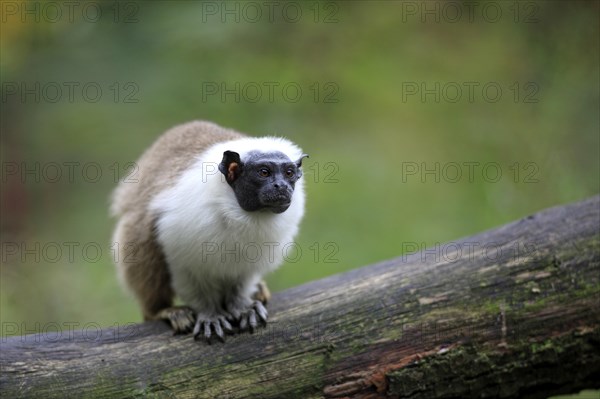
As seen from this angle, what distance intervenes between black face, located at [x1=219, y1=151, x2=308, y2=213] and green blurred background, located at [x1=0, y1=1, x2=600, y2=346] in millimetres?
2820

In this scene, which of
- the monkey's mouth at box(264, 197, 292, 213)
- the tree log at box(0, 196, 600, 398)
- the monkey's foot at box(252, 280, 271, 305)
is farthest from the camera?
the monkey's foot at box(252, 280, 271, 305)

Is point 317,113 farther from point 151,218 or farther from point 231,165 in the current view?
point 231,165

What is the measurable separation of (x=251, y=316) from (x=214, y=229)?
0.67 m

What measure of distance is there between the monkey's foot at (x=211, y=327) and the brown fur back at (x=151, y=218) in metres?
0.69

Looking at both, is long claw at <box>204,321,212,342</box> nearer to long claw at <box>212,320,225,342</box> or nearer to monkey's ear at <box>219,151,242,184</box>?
long claw at <box>212,320,225,342</box>

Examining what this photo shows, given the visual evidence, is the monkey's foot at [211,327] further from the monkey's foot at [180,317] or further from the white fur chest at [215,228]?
the white fur chest at [215,228]

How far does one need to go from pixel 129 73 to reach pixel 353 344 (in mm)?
4730

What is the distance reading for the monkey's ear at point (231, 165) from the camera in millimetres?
4625

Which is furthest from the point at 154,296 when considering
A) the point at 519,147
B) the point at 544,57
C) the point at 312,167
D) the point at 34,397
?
the point at 544,57

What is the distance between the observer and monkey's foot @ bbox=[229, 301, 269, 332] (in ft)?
15.4

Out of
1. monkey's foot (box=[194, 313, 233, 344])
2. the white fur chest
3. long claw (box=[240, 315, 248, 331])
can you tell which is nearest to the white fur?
the white fur chest

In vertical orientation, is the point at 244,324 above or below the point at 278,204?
below

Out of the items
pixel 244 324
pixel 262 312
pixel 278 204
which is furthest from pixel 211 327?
pixel 278 204

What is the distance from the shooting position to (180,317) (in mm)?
4820
